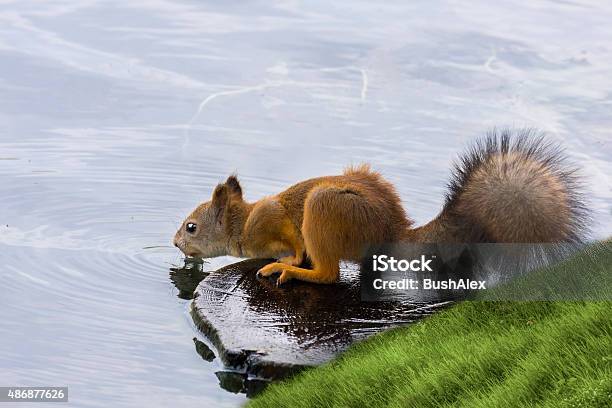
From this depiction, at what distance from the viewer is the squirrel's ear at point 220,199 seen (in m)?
7.32

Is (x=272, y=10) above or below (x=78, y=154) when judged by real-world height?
above

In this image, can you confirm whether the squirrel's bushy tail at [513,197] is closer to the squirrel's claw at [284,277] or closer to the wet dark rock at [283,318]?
the wet dark rock at [283,318]

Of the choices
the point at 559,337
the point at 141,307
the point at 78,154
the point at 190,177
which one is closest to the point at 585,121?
the point at 190,177

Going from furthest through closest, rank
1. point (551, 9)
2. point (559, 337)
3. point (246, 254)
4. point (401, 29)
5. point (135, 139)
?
point (551, 9)
point (401, 29)
point (135, 139)
point (246, 254)
point (559, 337)

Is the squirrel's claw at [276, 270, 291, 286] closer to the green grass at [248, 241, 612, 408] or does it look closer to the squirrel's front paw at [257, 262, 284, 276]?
the squirrel's front paw at [257, 262, 284, 276]

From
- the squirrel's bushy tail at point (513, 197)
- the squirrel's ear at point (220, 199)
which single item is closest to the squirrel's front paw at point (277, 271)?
the squirrel's ear at point (220, 199)

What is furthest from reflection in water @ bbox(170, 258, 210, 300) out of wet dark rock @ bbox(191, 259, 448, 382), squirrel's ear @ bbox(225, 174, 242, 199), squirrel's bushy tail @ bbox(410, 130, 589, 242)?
squirrel's bushy tail @ bbox(410, 130, 589, 242)

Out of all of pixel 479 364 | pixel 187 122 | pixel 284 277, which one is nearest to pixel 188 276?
Result: pixel 284 277

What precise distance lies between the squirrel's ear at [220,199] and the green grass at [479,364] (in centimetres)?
176

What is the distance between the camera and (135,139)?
32.0 feet

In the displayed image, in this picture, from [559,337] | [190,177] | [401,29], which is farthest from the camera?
[401,29]

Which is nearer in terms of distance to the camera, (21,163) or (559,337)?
(559,337)

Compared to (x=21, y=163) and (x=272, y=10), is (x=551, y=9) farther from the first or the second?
(x=21, y=163)

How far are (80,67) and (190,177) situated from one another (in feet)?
8.54
